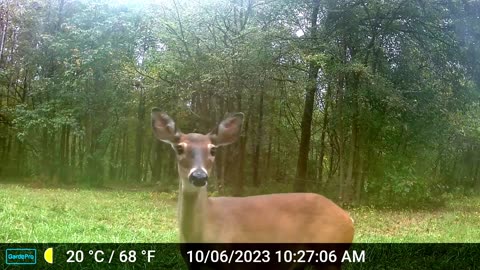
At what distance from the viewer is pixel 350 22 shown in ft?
12.6

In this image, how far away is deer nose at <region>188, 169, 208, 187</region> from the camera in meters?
1.71

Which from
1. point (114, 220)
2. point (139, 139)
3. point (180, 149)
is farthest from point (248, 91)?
point (180, 149)

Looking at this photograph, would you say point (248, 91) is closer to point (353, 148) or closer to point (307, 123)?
point (307, 123)

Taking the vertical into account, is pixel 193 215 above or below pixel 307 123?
below

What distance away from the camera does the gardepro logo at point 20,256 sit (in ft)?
7.81

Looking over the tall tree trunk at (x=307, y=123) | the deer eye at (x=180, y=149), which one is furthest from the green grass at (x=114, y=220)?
Answer: the deer eye at (x=180, y=149)

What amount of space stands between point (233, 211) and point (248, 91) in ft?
4.70

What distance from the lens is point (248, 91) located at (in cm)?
327

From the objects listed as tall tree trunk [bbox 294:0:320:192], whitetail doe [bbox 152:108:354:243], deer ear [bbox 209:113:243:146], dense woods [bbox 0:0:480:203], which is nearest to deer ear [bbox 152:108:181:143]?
whitetail doe [bbox 152:108:354:243]

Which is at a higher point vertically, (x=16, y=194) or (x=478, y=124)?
(x=478, y=124)

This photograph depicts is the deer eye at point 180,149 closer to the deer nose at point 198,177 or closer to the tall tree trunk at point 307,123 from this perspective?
the deer nose at point 198,177

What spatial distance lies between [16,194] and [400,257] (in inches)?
91.5

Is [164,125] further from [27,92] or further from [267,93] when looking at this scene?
[27,92]

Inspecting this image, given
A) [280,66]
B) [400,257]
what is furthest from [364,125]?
[400,257]
